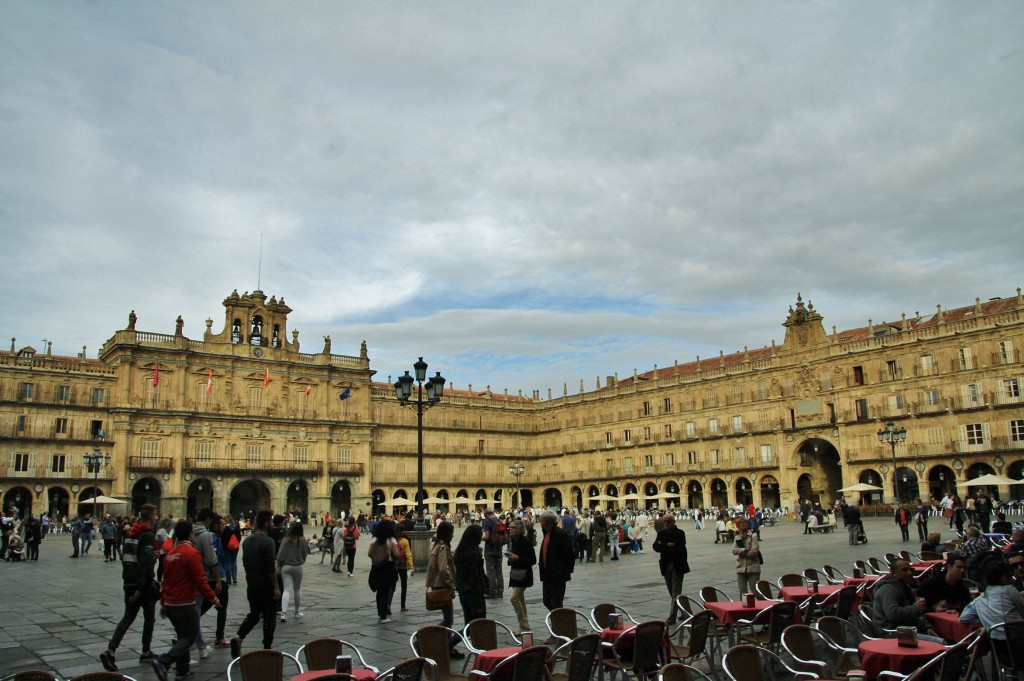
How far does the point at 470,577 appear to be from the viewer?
373 inches

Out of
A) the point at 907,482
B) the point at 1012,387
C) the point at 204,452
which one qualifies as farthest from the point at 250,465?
the point at 1012,387

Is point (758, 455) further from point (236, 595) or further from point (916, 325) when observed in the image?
point (236, 595)

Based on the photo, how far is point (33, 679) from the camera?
4.47m

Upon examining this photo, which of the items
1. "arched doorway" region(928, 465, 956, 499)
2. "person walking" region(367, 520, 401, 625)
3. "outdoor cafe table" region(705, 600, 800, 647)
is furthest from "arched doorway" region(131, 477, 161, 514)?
"outdoor cafe table" region(705, 600, 800, 647)

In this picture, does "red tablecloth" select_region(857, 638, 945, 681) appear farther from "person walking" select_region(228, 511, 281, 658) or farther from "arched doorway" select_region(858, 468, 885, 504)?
"arched doorway" select_region(858, 468, 885, 504)

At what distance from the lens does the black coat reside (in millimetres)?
9758

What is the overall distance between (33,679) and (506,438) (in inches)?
2476

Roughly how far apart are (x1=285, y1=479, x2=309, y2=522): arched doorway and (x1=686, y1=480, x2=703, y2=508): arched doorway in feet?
86.3

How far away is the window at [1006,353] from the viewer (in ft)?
134

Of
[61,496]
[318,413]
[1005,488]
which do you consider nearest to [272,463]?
[318,413]

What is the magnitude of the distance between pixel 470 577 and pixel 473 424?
5591 cm

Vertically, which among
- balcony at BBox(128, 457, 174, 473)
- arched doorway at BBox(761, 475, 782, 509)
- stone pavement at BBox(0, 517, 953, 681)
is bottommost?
stone pavement at BBox(0, 517, 953, 681)

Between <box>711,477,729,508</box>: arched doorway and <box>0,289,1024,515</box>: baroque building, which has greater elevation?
<box>0,289,1024,515</box>: baroque building

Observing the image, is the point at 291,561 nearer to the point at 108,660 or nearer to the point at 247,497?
the point at 108,660
